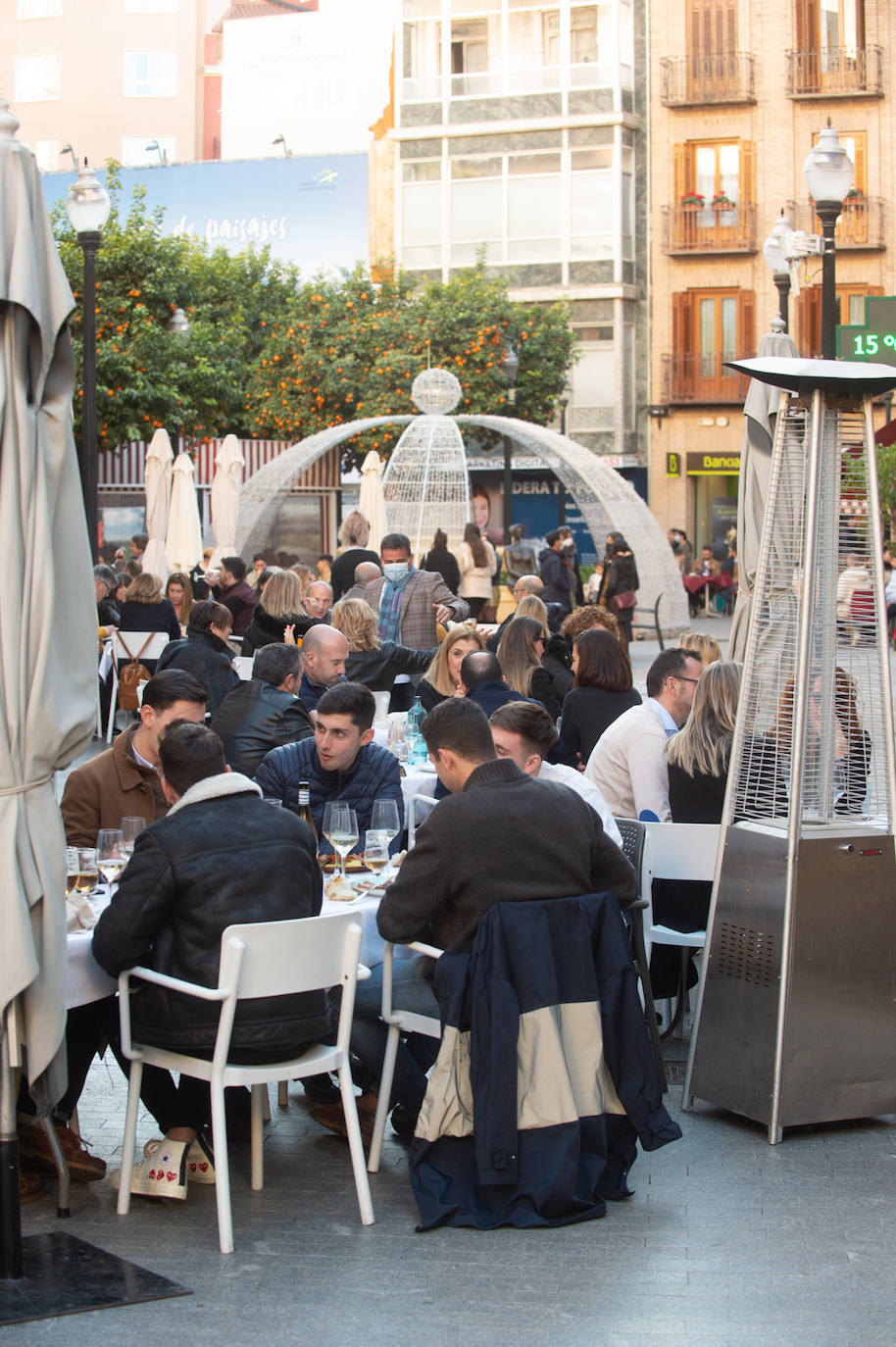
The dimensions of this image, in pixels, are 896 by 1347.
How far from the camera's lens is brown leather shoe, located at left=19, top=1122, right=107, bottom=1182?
5246 mm

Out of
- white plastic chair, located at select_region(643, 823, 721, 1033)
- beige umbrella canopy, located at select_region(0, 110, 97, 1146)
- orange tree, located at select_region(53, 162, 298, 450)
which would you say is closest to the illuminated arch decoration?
orange tree, located at select_region(53, 162, 298, 450)

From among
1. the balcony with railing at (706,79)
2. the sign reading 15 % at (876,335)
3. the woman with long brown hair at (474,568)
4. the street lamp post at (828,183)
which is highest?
the balcony with railing at (706,79)

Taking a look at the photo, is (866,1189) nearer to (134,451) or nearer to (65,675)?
(65,675)

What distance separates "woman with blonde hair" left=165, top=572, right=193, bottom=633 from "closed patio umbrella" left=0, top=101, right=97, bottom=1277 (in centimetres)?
1072

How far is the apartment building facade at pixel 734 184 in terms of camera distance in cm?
3909

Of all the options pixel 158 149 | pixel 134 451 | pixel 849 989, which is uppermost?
pixel 158 149

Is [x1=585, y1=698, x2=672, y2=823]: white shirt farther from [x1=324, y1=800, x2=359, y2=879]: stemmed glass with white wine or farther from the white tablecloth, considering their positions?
the white tablecloth

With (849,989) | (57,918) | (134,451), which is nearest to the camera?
(57,918)

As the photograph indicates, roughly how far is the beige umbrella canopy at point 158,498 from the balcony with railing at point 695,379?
2115 centimetres

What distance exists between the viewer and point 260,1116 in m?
5.29

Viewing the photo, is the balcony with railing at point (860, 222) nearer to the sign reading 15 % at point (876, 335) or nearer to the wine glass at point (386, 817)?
the sign reading 15 % at point (876, 335)

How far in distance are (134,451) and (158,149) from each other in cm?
2815

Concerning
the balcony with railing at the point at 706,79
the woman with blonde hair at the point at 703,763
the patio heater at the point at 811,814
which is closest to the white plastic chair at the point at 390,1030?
the patio heater at the point at 811,814

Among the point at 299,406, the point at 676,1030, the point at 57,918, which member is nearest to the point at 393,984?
the point at 57,918
